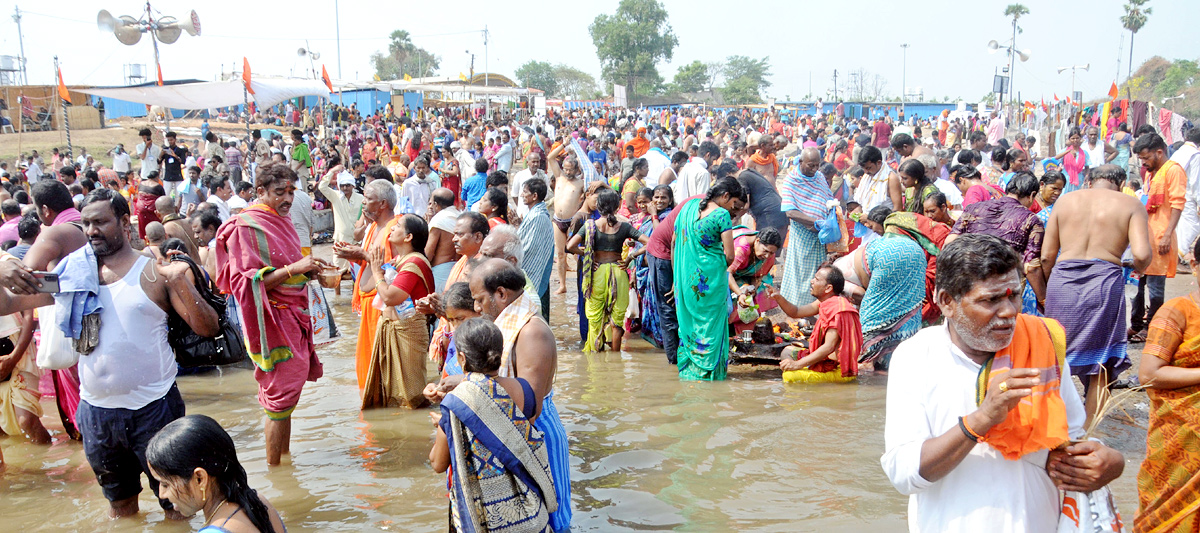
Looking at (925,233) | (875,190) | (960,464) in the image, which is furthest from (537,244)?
(960,464)

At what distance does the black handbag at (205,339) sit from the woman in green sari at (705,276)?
315cm

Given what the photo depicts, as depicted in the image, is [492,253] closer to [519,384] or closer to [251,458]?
[519,384]

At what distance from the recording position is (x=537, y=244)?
725cm

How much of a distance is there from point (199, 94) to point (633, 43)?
196ft

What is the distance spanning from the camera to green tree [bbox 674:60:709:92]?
81.8 meters

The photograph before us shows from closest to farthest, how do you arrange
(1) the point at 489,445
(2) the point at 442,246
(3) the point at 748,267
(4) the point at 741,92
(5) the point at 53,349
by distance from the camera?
(1) the point at 489,445 < (5) the point at 53,349 < (2) the point at 442,246 < (3) the point at 748,267 < (4) the point at 741,92

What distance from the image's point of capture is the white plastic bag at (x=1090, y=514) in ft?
6.70

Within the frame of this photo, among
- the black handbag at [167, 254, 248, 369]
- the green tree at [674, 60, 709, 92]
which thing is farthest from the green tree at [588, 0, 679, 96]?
the black handbag at [167, 254, 248, 369]

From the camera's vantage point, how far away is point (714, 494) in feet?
14.7

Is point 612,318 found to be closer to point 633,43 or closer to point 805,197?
point 805,197

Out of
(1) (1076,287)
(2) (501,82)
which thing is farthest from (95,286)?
(2) (501,82)

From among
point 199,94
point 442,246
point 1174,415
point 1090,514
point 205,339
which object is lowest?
point 205,339

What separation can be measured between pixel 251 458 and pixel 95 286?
1893 mm

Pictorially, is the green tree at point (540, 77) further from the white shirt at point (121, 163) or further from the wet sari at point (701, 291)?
the wet sari at point (701, 291)
